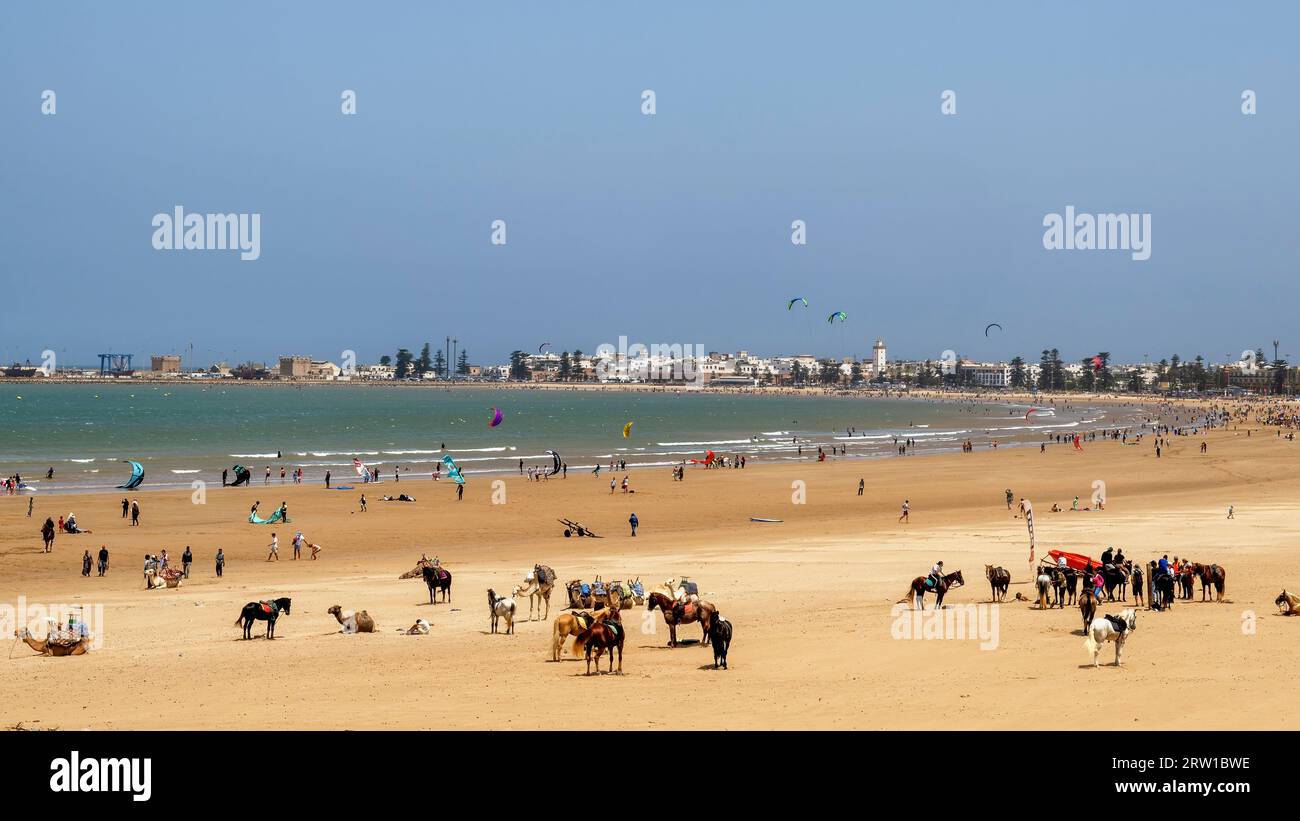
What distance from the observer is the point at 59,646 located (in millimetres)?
16141

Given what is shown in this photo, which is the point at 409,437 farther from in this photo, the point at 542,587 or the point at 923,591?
the point at 923,591

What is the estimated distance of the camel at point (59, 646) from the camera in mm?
16141

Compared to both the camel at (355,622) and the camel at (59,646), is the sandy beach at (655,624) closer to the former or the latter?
the camel at (59,646)

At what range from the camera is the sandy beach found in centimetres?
1198

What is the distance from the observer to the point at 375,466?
59250 mm

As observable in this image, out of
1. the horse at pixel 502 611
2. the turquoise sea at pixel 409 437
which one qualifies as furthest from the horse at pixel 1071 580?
the turquoise sea at pixel 409 437

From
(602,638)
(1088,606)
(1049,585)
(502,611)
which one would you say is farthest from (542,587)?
(1088,606)

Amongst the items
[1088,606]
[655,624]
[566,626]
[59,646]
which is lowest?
[655,624]

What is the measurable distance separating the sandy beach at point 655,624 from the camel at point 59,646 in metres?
0.19

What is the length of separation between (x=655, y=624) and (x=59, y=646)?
9035 mm

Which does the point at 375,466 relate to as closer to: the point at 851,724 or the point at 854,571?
the point at 854,571
